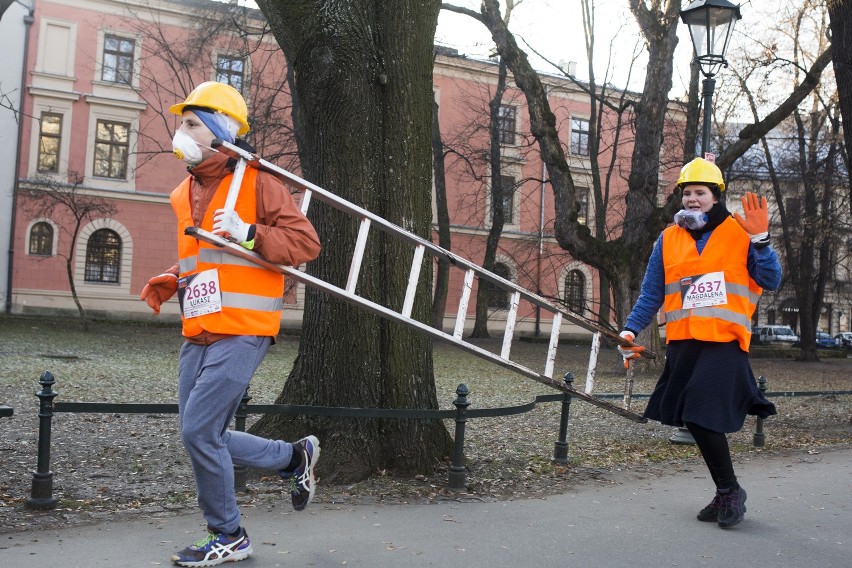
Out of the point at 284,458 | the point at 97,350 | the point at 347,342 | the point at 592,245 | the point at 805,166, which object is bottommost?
the point at 97,350

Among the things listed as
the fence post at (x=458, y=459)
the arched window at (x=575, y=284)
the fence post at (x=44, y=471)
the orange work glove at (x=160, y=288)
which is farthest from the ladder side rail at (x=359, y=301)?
the arched window at (x=575, y=284)

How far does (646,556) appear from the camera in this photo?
16.1 feet

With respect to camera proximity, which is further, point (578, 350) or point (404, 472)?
point (578, 350)

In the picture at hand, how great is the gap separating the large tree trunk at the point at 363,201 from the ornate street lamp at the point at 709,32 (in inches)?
228

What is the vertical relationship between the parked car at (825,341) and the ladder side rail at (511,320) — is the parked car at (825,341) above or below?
below

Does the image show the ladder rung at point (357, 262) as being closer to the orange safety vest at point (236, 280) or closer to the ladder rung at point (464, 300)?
the ladder rung at point (464, 300)

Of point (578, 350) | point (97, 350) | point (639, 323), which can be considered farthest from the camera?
point (578, 350)

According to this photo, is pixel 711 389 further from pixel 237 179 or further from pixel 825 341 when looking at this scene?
pixel 825 341

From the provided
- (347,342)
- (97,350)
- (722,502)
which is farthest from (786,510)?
(97,350)

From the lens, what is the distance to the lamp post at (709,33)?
11.3 m

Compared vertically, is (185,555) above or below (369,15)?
below

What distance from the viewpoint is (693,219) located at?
5.67 metres

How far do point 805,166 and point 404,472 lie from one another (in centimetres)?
2817

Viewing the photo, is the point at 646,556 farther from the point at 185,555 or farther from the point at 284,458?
the point at 185,555
